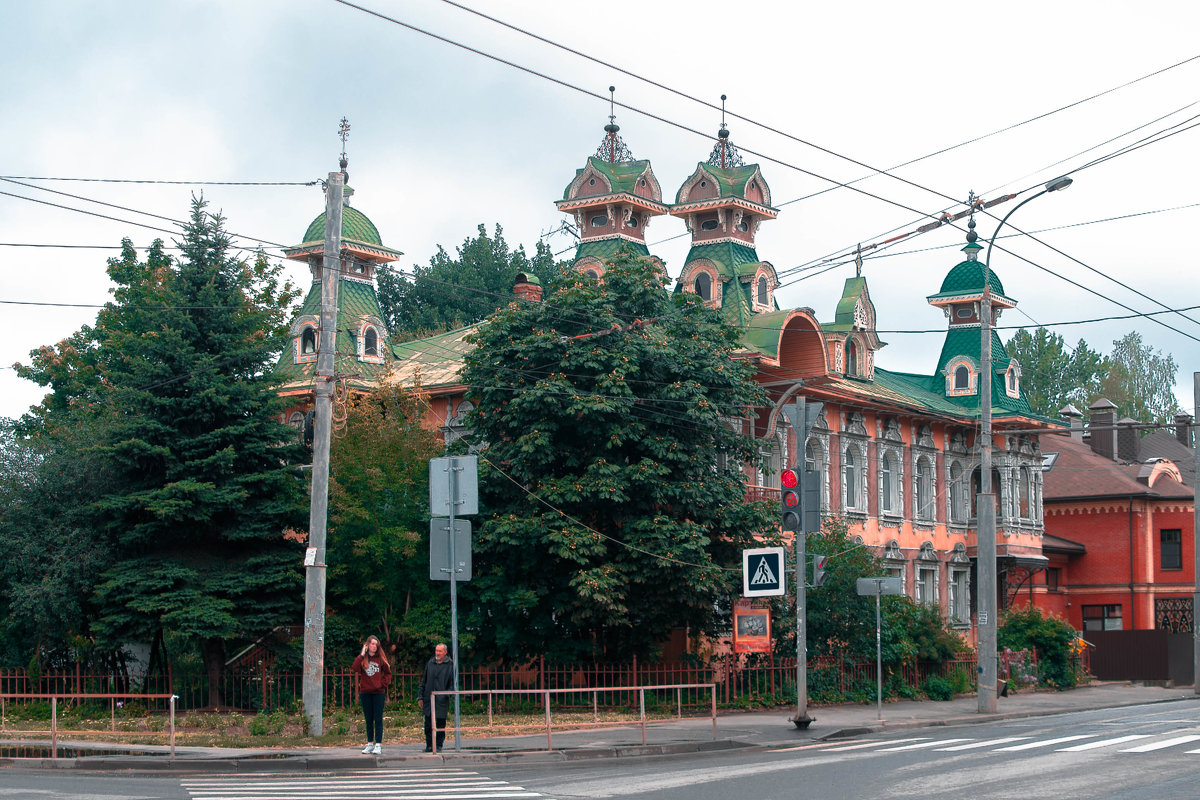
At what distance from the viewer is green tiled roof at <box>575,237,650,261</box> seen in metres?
42.5

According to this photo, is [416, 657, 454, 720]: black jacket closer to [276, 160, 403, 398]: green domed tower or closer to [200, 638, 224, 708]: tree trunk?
[200, 638, 224, 708]: tree trunk

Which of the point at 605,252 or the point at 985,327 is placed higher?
the point at 605,252

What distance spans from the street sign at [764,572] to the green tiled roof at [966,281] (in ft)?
104

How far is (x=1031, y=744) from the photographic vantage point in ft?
65.5

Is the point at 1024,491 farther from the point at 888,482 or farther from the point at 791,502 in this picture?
the point at 791,502

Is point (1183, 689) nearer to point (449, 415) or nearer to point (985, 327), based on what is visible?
point (985, 327)

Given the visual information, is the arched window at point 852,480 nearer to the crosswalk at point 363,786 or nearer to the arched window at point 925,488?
the arched window at point 925,488

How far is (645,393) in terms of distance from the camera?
29391mm

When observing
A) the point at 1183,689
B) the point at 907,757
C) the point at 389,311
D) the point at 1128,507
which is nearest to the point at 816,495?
the point at 907,757

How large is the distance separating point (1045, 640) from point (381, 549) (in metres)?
20.8

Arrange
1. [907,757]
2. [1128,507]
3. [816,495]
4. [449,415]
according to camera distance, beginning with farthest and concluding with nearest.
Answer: [1128,507] → [449,415] → [816,495] → [907,757]

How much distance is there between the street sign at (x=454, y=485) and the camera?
18.8m

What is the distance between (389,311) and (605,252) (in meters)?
26.8

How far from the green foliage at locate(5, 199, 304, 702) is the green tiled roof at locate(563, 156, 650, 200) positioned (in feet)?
55.2
